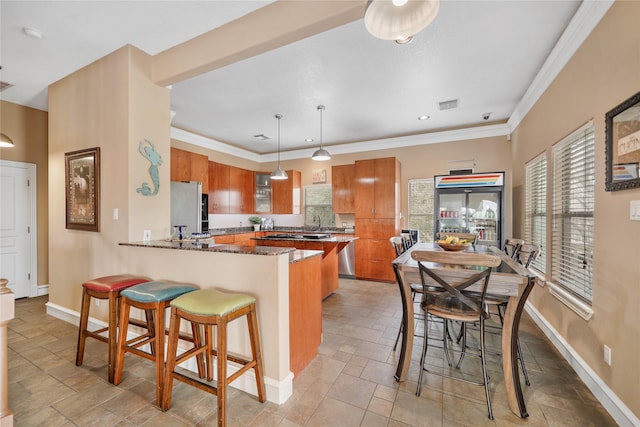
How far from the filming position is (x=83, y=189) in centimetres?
299

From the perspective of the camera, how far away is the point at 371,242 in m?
5.32

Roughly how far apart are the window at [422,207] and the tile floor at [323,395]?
2.98 metres

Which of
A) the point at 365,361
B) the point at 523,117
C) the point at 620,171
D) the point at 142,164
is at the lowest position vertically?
the point at 365,361

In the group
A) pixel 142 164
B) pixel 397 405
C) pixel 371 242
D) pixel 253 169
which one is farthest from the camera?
pixel 253 169

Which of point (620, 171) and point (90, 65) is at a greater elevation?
point (90, 65)

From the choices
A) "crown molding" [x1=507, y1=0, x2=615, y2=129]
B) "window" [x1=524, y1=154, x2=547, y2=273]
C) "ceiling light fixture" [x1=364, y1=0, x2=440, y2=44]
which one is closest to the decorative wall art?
"ceiling light fixture" [x1=364, y1=0, x2=440, y2=44]

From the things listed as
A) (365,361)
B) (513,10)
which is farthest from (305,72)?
(365,361)

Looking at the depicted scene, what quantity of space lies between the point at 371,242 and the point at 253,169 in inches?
146

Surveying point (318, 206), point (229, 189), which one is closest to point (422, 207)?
point (318, 206)

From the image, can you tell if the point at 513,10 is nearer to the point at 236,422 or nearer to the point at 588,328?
the point at 588,328

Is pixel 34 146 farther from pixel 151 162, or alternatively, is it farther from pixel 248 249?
pixel 248 249

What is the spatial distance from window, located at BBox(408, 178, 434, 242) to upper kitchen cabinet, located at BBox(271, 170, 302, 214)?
103 inches

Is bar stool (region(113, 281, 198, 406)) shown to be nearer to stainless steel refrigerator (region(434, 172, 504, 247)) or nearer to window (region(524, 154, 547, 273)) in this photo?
window (region(524, 154, 547, 273))

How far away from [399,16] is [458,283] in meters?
1.77
